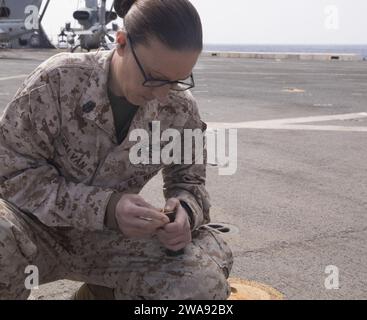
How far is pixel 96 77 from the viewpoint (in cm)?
222

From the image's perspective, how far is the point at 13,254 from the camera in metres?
2.10

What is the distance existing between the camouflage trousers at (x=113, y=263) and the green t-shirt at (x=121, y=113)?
44 centimetres

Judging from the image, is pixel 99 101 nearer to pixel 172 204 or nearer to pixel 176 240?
pixel 172 204

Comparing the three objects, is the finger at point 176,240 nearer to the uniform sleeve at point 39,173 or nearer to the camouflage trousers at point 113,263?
the camouflage trousers at point 113,263

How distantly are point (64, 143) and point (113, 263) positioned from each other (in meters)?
0.55

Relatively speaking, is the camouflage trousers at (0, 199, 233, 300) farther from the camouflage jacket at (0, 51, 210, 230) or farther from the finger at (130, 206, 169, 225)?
the finger at (130, 206, 169, 225)

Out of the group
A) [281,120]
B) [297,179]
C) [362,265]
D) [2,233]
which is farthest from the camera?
[281,120]

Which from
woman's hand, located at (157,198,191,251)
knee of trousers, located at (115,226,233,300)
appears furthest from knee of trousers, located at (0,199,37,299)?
woman's hand, located at (157,198,191,251)

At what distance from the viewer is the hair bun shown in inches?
84.7

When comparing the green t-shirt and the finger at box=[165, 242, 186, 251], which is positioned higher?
the green t-shirt
